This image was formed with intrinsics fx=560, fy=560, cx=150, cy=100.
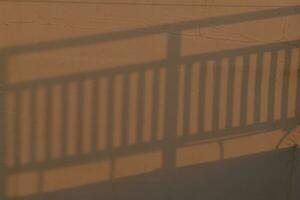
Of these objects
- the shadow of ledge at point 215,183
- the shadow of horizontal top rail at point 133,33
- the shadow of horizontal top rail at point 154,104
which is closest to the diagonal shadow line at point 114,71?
the shadow of horizontal top rail at point 154,104

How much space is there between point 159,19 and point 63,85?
0.87 m

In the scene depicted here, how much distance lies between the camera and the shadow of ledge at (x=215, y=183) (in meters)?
4.27

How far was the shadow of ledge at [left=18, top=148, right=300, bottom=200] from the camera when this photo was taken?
14.0 feet

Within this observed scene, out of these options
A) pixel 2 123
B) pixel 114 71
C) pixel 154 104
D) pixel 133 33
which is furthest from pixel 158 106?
pixel 2 123

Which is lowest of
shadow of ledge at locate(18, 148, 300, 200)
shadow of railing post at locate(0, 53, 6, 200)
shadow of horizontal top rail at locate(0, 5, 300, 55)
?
shadow of ledge at locate(18, 148, 300, 200)

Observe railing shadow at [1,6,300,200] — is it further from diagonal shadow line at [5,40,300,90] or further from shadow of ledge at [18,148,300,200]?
shadow of ledge at [18,148,300,200]

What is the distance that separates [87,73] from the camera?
13.7 ft

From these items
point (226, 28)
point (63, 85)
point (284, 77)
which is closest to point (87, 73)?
point (63, 85)

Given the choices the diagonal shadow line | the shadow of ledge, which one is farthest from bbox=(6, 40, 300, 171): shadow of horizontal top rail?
the shadow of ledge

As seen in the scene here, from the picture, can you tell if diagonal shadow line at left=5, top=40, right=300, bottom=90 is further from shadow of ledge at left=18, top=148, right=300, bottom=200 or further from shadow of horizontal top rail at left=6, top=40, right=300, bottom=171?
shadow of ledge at left=18, top=148, right=300, bottom=200

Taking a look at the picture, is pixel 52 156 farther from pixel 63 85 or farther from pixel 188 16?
pixel 188 16

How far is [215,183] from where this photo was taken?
4.30m

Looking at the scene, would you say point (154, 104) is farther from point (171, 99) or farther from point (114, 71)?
point (114, 71)

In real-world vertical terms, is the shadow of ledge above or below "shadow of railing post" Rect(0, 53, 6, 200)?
below
